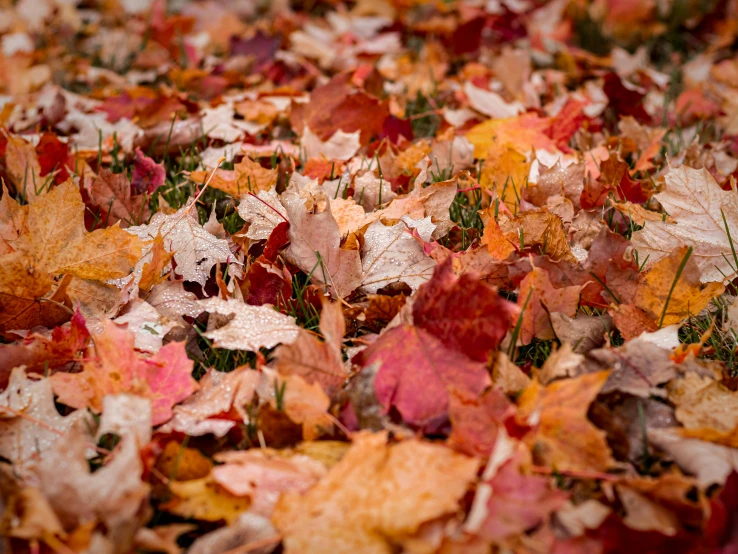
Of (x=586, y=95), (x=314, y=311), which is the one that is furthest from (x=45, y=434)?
(x=586, y=95)

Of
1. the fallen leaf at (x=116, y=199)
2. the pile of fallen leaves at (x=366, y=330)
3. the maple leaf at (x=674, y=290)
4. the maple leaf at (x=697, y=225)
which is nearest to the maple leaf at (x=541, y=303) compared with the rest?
the pile of fallen leaves at (x=366, y=330)

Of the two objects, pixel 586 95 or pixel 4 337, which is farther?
pixel 586 95

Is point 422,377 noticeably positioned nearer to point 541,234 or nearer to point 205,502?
point 205,502

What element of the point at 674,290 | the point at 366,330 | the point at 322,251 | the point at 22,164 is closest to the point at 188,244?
the point at 322,251

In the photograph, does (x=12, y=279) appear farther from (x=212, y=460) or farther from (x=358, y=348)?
(x=358, y=348)

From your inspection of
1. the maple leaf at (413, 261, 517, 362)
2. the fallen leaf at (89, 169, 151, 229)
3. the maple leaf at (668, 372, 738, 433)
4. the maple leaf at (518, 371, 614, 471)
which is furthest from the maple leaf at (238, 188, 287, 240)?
the maple leaf at (668, 372, 738, 433)
